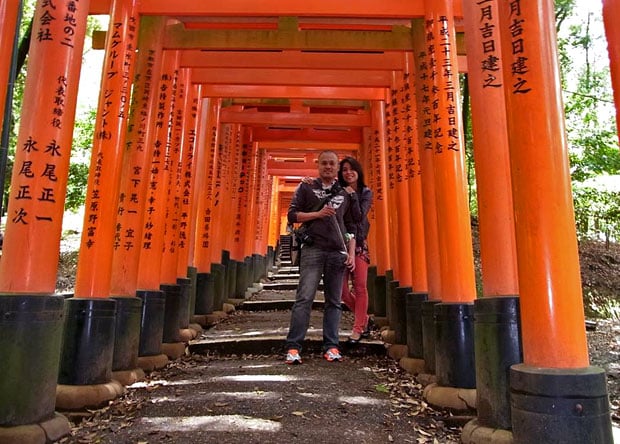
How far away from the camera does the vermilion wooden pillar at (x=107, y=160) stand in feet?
12.6

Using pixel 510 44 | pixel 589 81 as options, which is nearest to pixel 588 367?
pixel 510 44

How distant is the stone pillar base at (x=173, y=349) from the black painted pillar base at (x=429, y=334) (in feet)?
8.63

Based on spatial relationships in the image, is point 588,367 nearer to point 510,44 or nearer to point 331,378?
point 510,44

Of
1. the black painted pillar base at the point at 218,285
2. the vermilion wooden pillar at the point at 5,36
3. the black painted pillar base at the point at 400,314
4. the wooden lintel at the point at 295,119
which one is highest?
the wooden lintel at the point at 295,119

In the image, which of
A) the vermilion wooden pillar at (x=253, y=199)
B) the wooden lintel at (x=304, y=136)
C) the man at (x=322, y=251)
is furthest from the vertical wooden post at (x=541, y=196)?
the vermilion wooden pillar at (x=253, y=199)

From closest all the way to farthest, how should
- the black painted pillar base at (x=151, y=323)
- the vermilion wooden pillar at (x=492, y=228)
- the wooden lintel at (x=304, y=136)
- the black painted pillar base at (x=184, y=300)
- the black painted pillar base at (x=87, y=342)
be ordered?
the vermilion wooden pillar at (x=492, y=228), the black painted pillar base at (x=87, y=342), the black painted pillar base at (x=151, y=323), the black painted pillar base at (x=184, y=300), the wooden lintel at (x=304, y=136)

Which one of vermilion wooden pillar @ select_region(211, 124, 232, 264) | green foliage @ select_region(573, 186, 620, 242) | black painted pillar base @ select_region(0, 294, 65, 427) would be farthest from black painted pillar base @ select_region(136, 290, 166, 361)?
green foliage @ select_region(573, 186, 620, 242)

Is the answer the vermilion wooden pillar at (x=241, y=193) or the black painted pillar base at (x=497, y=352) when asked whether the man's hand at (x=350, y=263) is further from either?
the vermilion wooden pillar at (x=241, y=193)

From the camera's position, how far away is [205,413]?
3.27 m

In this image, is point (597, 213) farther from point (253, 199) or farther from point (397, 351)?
point (397, 351)

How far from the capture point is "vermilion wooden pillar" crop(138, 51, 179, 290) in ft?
16.7

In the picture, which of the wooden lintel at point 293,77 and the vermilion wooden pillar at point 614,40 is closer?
the vermilion wooden pillar at point 614,40

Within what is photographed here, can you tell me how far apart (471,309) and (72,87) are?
3.05m

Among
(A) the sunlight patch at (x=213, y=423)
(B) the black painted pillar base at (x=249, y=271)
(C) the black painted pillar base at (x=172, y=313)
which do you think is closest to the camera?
(A) the sunlight patch at (x=213, y=423)
